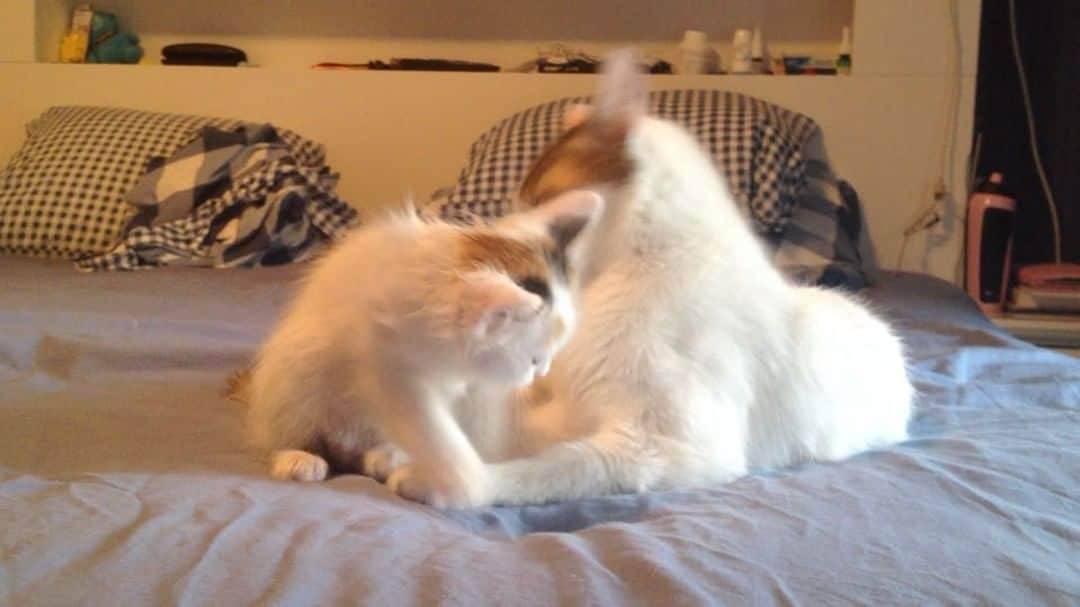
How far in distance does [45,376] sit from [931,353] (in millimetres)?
1293

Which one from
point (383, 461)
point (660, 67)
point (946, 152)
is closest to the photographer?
point (383, 461)

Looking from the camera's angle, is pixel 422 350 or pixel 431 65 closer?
pixel 422 350

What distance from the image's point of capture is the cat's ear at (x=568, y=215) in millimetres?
914

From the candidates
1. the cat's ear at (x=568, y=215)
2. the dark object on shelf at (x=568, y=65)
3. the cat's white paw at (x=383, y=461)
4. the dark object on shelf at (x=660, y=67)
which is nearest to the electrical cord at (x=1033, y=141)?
the dark object on shelf at (x=660, y=67)

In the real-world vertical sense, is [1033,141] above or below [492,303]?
above

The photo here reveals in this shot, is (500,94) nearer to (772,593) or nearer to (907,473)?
(907,473)

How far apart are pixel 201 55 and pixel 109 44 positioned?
33 centimetres

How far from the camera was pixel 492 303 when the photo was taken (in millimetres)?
764

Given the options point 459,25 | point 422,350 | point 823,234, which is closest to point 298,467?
point 422,350

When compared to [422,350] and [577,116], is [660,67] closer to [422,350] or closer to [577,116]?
[577,116]

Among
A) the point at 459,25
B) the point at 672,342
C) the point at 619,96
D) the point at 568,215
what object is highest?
the point at 459,25

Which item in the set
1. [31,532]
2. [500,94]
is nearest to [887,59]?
[500,94]

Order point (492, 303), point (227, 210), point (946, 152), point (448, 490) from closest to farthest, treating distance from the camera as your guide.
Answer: point (492, 303) < point (448, 490) < point (227, 210) < point (946, 152)

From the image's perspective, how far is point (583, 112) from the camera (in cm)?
109
